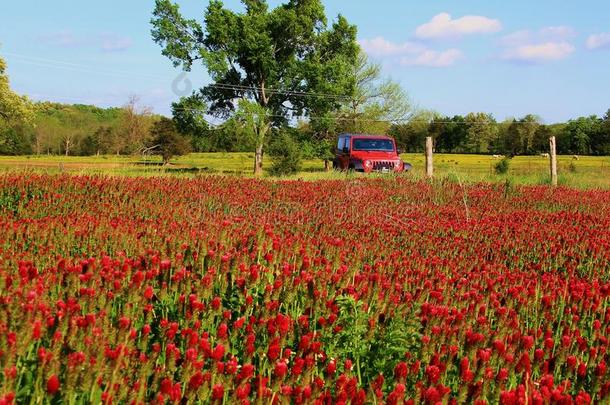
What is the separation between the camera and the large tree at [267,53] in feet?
131

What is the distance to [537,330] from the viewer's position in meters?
4.17

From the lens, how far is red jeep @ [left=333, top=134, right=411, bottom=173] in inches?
972

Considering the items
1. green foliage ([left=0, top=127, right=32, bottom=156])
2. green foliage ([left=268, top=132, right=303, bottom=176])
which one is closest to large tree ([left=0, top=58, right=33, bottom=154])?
green foliage ([left=268, top=132, right=303, bottom=176])

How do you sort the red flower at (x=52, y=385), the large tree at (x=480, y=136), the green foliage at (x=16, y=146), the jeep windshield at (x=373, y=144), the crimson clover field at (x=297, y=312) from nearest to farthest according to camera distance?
the red flower at (x=52, y=385), the crimson clover field at (x=297, y=312), the jeep windshield at (x=373, y=144), the green foliage at (x=16, y=146), the large tree at (x=480, y=136)

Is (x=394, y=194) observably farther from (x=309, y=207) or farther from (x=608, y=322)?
(x=608, y=322)

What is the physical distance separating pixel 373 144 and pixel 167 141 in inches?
1498

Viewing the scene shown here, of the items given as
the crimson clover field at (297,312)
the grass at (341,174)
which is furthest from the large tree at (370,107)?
the crimson clover field at (297,312)

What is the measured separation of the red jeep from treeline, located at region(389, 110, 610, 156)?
6189 centimetres

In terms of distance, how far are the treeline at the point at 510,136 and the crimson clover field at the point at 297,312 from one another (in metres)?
80.5

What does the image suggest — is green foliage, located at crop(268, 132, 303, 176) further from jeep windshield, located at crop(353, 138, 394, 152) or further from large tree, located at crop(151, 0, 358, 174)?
large tree, located at crop(151, 0, 358, 174)

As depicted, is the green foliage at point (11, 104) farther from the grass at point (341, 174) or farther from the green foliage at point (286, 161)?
the green foliage at point (286, 161)

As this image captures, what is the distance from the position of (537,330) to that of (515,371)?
104 centimetres

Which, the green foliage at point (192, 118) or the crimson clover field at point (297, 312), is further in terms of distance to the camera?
the green foliage at point (192, 118)

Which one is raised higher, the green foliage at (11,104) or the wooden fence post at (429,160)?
the green foliage at (11,104)
